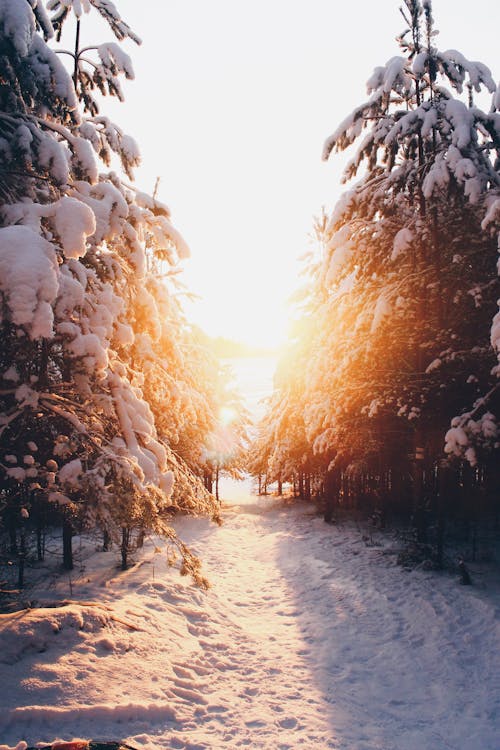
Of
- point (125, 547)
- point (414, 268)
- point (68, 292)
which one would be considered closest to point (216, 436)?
point (125, 547)

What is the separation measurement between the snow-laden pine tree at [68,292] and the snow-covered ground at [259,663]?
1.56m

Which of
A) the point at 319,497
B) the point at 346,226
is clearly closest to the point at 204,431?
the point at 346,226

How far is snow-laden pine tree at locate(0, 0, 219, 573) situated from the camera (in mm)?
4644

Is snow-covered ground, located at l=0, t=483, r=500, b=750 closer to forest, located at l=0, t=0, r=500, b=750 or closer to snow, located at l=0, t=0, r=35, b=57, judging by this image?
forest, located at l=0, t=0, r=500, b=750

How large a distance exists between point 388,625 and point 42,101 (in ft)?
34.2

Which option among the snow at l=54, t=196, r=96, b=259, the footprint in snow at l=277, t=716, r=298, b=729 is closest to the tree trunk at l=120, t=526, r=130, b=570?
the footprint in snow at l=277, t=716, r=298, b=729

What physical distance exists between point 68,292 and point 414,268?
8959mm

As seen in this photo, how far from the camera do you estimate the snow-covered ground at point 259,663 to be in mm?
5328

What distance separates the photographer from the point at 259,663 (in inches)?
295

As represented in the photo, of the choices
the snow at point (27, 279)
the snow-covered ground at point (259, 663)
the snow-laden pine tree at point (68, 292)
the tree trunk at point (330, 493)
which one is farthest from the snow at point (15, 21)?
the tree trunk at point (330, 493)

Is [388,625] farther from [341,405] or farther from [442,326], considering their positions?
[442,326]

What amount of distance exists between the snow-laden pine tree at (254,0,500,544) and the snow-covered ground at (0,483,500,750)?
10.7 ft

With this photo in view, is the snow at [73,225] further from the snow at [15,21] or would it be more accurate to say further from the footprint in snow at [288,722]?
the footprint in snow at [288,722]

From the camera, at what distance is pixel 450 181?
9.06m
